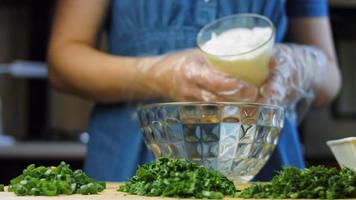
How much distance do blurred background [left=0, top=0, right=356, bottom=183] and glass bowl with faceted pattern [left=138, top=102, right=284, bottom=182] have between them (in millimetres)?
1217

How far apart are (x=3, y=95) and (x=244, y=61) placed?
1323 millimetres

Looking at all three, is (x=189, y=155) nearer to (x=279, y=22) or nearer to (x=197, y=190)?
(x=197, y=190)

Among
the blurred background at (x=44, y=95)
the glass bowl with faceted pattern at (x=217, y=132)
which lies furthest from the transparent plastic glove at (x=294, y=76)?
the blurred background at (x=44, y=95)

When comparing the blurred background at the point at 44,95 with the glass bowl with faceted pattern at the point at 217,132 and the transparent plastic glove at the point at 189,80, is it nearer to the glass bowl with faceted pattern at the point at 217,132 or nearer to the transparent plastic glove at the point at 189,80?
the transparent plastic glove at the point at 189,80

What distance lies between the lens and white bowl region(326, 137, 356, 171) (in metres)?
0.57

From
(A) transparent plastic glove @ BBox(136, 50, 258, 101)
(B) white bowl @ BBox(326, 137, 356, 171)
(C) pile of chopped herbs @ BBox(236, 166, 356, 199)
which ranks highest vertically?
(A) transparent plastic glove @ BBox(136, 50, 258, 101)

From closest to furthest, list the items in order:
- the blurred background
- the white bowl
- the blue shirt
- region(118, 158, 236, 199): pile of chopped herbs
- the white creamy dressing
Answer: region(118, 158, 236, 199): pile of chopped herbs, the white bowl, the white creamy dressing, the blue shirt, the blurred background

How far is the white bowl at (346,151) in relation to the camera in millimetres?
573

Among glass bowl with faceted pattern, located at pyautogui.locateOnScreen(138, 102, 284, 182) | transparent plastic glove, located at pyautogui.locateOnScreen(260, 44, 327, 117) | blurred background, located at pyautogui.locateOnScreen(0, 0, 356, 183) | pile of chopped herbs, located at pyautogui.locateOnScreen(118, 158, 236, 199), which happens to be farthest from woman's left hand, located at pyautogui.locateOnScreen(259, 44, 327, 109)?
blurred background, located at pyautogui.locateOnScreen(0, 0, 356, 183)

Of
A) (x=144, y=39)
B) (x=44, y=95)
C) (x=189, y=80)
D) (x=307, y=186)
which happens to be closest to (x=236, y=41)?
(x=189, y=80)

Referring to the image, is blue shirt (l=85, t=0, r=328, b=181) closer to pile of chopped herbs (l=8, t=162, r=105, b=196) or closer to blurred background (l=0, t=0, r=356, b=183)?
pile of chopped herbs (l=8, t=162, r=105, b=196)

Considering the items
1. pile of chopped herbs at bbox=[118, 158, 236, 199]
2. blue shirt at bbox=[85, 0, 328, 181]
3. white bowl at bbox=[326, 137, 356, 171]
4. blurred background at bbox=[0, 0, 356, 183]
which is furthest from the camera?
blurred background at bbox=[0, 0, 356, 183]

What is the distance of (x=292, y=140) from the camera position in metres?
0.96

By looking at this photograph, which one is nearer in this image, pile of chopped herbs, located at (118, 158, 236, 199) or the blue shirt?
pile of chopped herbs, located at (118, 158, 236, 199)
